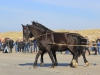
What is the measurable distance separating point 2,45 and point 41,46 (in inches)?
760

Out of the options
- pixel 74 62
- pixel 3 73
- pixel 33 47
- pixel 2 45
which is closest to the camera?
pixel 3 73

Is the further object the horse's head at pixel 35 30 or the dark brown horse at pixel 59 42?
the horse's head at pixel 35 30

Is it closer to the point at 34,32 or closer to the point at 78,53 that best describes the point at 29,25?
the point at 34,32

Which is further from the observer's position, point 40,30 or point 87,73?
point 40,30

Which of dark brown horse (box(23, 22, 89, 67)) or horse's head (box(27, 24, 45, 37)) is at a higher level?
horse's head (box(27, 24, 45, 37))

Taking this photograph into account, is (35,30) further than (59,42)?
Yes

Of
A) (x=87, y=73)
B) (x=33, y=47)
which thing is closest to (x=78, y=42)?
(x=87, y=73)

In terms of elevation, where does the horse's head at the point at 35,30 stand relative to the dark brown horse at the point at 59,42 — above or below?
above

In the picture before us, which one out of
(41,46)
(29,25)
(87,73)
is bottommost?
(87,73)

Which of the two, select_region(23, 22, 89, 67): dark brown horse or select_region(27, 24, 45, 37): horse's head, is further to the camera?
select_region(27, 24, 45, 37): horse's head

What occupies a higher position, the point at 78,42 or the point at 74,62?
the point at 78,42

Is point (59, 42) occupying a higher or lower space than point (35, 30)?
lower

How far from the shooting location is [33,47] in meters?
32.9

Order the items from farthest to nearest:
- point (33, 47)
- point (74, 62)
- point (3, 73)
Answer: point (33, 47) < point (74, 62) < point (3, 73)
